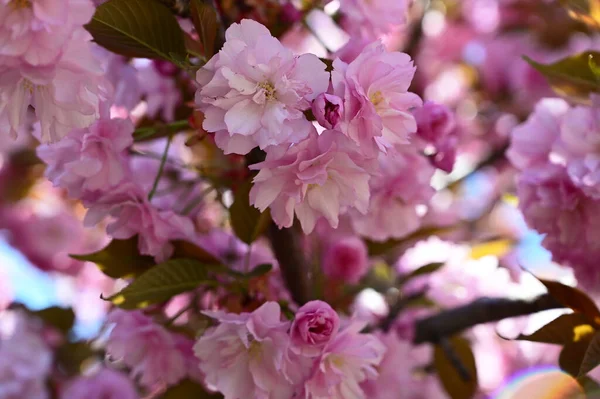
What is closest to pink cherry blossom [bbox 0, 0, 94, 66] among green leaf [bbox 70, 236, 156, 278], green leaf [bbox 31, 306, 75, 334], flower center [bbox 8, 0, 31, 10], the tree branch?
flower center [bbox 8, 0, 31, 10]

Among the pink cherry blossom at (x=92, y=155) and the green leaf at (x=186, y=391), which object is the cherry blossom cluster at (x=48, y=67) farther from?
the green leaf at (x=186, y=391)

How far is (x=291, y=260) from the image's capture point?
97 cm

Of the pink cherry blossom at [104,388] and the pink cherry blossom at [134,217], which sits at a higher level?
the pink cherry blossom at [134,217]

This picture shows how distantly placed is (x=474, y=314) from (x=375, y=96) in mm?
524

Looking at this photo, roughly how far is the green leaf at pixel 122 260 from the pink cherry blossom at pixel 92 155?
82mm

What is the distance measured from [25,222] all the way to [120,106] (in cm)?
101

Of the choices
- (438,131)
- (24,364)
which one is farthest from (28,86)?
(24,364)

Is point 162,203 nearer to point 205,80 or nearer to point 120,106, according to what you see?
point 120,106

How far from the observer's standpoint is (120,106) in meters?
1.10

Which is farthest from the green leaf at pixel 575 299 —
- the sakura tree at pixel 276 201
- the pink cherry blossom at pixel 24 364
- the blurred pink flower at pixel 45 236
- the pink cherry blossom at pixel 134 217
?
the blurred pink flower at pixel 45 236

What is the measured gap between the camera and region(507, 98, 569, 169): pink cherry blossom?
991mm

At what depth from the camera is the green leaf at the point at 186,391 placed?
1.03 meters

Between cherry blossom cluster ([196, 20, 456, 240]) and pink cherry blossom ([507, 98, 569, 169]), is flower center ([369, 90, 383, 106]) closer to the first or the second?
cherry blossom cluster ([196, 20, 456, 240])

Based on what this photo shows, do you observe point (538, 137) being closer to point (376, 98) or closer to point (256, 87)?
point (376, 98)
